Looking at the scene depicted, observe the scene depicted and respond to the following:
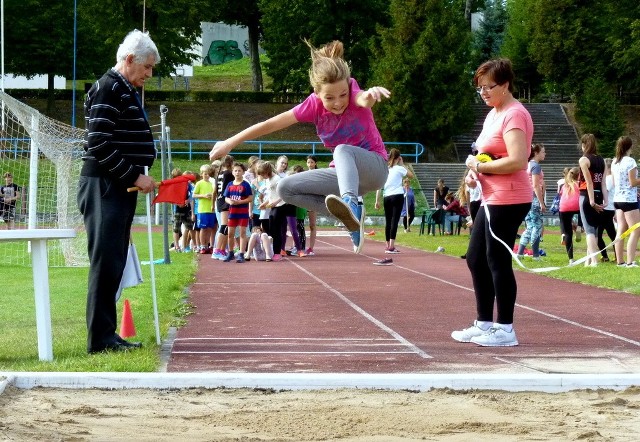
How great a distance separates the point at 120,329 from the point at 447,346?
2.70m

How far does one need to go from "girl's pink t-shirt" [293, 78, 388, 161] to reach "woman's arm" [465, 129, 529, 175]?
2.82ft

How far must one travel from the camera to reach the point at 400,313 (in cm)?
1088

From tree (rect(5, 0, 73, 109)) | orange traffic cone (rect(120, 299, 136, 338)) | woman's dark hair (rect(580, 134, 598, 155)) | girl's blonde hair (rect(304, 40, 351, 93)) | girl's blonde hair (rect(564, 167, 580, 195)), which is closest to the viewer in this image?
girl's blonde hair (rect(304, 40, 351, 93))

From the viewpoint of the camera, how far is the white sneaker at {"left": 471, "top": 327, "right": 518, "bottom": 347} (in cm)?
838

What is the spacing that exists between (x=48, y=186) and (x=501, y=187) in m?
11.6

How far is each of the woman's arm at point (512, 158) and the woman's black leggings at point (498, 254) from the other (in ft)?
0.94

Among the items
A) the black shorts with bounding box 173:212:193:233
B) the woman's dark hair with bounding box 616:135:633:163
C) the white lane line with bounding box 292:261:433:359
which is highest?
the woman's dark hair with bounding box 616:135:633:163

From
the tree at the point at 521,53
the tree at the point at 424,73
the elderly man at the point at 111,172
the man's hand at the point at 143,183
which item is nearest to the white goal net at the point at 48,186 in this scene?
the elderly man at the point at 111,172

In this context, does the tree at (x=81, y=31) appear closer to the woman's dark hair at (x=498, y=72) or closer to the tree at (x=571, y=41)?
the tree at (x=571, y=41)

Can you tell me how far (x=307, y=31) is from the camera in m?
60.6

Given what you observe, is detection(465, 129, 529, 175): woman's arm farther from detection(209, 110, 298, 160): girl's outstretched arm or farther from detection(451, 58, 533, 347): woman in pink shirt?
detection(209, 110, 298, 160): girl's outstretched arm

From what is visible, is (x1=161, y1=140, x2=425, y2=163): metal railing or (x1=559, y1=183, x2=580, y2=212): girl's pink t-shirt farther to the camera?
(x1=161, y1=140, x2=425, y2=163): metal railing

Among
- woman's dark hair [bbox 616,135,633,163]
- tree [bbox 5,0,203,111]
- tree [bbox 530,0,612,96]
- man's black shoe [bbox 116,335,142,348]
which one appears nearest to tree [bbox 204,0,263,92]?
tree [bbox 5,0,203,111]

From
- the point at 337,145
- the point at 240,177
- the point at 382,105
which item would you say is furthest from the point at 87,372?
the point at 382,105
